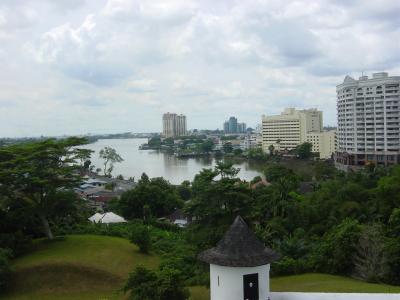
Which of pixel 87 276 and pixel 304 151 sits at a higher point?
pixel 304 151

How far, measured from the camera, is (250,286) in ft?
31.9

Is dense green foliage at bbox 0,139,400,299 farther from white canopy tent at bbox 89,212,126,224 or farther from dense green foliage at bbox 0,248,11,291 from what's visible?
dense green foliage at bbox 0,248,11,291

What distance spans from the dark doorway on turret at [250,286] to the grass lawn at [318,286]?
4.08 metres

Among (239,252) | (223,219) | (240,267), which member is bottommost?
(223,219)

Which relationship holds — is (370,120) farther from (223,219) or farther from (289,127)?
(223,219)

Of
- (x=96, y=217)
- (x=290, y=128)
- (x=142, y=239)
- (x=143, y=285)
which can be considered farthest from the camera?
(x=290, y=128)

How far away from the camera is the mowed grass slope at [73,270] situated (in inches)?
620

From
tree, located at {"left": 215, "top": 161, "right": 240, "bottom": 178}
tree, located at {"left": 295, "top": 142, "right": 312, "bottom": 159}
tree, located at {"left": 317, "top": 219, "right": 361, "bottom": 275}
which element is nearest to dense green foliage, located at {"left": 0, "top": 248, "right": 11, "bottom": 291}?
tree, located at {"left": 215, "top": 161, "right": 240, "bottom": 178}

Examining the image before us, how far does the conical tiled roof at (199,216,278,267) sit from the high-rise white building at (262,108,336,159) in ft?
291

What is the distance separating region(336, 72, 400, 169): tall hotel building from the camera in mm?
60844

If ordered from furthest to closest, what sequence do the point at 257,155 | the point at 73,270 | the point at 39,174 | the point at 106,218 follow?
the point at 257,155 < the point at 106,218 < the point at 39,174 < the point at 73,270

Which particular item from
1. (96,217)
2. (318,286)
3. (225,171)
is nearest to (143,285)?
(318,286)

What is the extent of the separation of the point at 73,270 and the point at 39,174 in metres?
4.21

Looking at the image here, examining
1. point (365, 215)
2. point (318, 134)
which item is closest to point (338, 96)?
point (318, 134)
